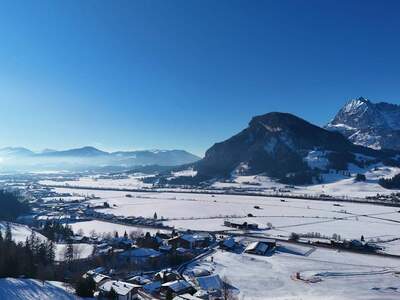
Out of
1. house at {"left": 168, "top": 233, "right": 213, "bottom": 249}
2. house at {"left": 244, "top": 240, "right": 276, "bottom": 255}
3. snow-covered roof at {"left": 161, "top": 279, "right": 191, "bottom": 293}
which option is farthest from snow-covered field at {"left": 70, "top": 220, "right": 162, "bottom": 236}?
snow-covered roof at {"left": 161, "top": 279, "right": 191, "bottom": 293}

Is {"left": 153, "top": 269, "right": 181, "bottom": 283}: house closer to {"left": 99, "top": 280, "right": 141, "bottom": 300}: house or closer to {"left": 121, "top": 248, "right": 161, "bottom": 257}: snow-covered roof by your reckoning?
{"left": 99, "top": 280, "right": 141, "bottom": 300}: house

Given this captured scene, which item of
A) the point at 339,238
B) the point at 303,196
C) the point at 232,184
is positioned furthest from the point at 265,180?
the point at 339,238

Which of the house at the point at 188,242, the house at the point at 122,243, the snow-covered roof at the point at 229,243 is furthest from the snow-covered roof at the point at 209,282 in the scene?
the house at the point at 122,243

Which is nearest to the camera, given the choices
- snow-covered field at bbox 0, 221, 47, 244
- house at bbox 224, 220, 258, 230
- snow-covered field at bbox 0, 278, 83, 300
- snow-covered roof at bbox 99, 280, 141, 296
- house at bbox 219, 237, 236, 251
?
snow-covered field at bbox 0, 278, 83, 300

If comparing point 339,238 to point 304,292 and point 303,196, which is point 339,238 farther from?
point 303,196

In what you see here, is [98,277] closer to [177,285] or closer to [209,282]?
[177,285]

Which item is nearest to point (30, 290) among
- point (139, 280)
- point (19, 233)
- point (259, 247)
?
point (139, 280)

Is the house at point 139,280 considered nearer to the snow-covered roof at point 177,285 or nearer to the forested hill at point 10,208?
the snow-covered roof at point 177,285

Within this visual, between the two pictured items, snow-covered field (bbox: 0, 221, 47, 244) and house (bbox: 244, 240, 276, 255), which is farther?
snow-covered field (bbox: 0, 221, 47, 244)
